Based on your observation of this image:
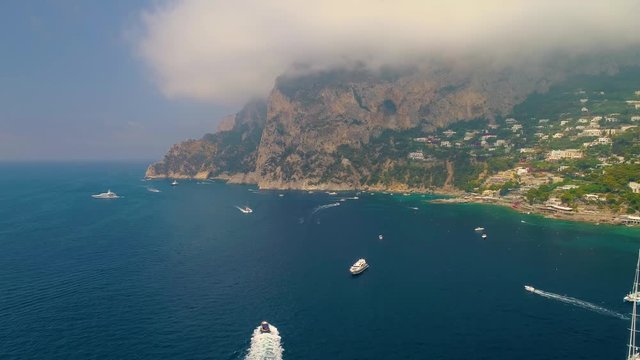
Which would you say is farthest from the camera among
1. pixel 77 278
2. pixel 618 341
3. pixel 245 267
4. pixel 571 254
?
pixel 571 254

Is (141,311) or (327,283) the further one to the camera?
(327,283)

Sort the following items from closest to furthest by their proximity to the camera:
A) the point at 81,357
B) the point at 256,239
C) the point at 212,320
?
the point at 81,357
the point at 212,320
the point at 256,239

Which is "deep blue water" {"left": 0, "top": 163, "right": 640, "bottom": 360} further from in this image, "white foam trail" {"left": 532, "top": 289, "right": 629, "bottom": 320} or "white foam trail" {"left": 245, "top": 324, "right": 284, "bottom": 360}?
"white foam trail" {"left": 532, "top": 289, "right": 629, "bottom": 320}

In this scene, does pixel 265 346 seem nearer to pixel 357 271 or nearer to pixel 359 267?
pixel 357 271

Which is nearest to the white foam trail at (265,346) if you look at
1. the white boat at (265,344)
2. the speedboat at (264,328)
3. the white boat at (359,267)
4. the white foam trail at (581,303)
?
the white boat at (265,344)

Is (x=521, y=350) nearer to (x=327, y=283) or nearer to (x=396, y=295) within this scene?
(x=396, y=295)


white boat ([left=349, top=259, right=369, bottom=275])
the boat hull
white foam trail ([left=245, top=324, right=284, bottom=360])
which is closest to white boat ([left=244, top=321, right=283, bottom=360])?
A: white foam trail ([left=245, top=324, right=284, bottom=360])

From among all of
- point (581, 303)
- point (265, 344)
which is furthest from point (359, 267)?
point (581, 303)

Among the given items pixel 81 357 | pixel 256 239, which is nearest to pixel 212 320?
pixel 81 357
